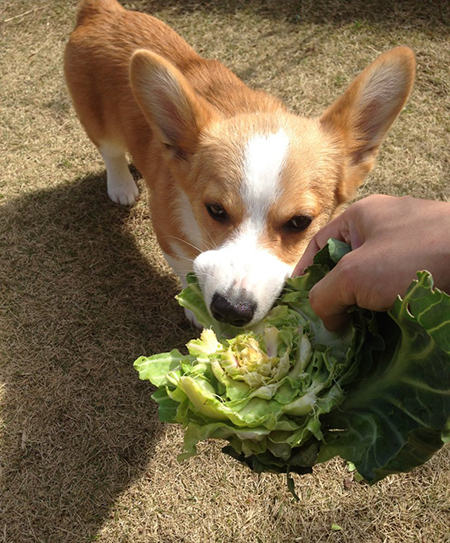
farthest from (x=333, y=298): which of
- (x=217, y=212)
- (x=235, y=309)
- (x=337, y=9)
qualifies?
(x=337, y=9)

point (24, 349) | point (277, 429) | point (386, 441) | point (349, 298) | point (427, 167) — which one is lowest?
point (24, 349)

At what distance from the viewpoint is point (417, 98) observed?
14.8 feet

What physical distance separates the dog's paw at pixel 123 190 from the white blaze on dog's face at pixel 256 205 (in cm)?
142

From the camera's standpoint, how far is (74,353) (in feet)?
10.7

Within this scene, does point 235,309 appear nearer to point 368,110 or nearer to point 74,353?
point 368,110

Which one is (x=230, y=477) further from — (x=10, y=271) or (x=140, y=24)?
(x=140, y=24)

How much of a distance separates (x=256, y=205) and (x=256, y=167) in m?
0.17

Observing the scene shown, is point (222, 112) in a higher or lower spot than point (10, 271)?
higher

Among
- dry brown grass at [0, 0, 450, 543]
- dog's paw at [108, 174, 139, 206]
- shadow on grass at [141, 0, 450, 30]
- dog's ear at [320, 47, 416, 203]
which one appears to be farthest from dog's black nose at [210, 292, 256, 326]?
shadow on grass at [141, 0, 450, 30]

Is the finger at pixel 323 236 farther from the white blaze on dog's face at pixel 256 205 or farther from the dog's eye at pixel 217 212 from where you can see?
the dog's eye at pixel 217 212

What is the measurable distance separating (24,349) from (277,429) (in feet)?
7.08

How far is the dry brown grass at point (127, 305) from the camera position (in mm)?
2744

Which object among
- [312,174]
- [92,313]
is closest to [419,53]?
[312,174]

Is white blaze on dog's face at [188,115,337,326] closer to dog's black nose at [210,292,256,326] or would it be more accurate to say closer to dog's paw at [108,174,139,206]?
dog's black nose at [210,292,256,326]
